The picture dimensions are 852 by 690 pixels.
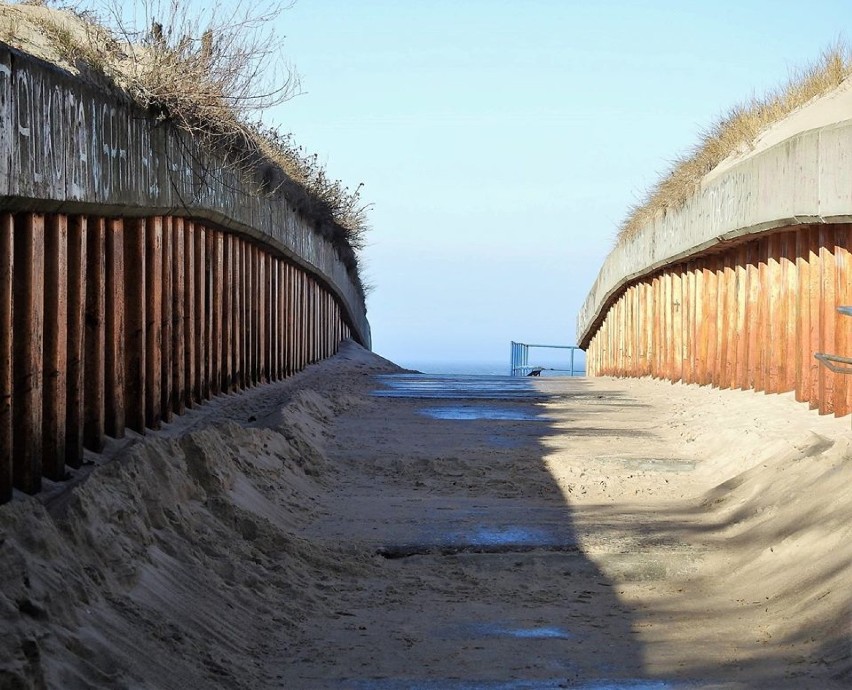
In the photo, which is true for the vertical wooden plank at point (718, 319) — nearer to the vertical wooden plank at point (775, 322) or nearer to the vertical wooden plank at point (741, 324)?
the vertical wooden plank at point (741, 324)

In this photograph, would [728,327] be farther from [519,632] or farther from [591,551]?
[519,632]

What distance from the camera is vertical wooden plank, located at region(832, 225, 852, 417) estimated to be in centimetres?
906

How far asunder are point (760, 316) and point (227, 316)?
5070 millimetres

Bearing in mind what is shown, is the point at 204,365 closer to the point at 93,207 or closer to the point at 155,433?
the point at 155,433

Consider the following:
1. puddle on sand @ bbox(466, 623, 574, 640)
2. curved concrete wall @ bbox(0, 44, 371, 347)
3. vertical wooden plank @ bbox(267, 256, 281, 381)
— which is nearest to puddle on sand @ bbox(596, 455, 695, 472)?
curved concrete wall @ bbox(0, 44, 371, 347)

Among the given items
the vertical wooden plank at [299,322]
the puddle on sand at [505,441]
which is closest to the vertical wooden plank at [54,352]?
the puddle on sand at [505,441]

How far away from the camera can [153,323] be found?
8.41 m

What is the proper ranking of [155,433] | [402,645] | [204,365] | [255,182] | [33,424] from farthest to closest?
[255,182]
[204,365]
[155,433]
[33,424]
[402,645]

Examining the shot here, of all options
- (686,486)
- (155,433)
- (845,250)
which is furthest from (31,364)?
(845,250)

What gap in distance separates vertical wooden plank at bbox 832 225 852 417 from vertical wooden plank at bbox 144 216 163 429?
201 inches

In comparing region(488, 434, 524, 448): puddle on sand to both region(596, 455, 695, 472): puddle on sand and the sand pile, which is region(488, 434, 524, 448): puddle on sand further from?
the sand pile

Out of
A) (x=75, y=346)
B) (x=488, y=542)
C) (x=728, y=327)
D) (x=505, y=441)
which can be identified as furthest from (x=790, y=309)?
(x=75, y=346)

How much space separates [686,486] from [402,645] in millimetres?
4192

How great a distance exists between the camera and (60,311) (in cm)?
641
